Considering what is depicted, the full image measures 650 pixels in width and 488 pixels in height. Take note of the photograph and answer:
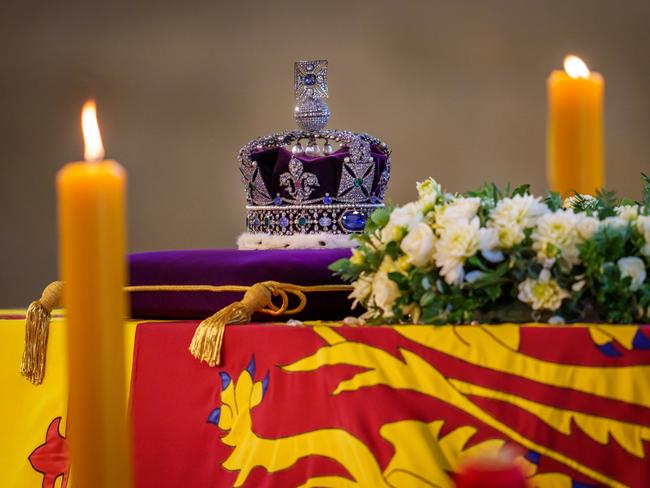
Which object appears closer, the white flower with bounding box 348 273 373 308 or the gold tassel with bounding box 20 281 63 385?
the white flower with bounding box 348 273 373 308

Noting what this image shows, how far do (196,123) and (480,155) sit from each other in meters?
0.86

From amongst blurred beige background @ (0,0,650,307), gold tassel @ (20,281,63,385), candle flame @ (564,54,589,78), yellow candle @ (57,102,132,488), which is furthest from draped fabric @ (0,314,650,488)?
blurred beige background @ (0,0,650,307)

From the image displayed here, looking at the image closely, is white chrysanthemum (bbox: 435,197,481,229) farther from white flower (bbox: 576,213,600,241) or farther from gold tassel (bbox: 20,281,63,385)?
gold tassel (bbox: 20,281,63,385)

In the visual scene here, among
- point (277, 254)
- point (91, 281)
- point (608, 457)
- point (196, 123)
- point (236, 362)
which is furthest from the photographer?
point (196, 123)

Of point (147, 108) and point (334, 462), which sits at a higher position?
point (147, 108)

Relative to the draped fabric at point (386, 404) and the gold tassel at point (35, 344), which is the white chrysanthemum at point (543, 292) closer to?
the draped fabric at point (386, 404)

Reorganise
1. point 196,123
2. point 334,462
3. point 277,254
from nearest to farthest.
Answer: point 334,462
point 277,254
point 196,123

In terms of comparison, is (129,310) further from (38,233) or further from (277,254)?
(38,233)

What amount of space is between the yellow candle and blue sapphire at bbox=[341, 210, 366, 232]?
1.12m

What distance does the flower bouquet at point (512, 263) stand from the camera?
1146 mm

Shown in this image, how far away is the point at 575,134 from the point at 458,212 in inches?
10.4

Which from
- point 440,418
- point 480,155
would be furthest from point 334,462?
point 480,155

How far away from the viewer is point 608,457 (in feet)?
3.61

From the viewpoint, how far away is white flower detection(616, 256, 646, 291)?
113 centimetres
